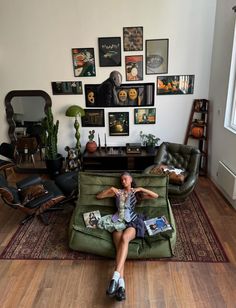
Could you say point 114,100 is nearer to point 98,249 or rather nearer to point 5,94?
point 5,94

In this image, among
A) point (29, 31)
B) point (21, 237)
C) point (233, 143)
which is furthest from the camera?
point (29, 31)

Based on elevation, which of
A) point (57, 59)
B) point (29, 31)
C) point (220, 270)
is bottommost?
point (220, 270)

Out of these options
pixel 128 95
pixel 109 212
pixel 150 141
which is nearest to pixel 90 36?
pixel 128 95

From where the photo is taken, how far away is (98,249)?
248cm

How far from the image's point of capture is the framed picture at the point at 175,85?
164 inches

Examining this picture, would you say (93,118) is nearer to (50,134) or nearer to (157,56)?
(50,134)

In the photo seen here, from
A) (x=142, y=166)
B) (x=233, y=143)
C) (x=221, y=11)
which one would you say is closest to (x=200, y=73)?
(x=221, y=11)

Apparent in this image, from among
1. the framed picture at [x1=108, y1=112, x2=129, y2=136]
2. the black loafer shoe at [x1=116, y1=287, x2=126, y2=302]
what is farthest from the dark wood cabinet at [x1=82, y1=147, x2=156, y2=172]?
the black loafer shoe at [x1=116, y1=287, x2=126, y2=302]

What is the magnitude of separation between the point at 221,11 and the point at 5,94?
158 inches

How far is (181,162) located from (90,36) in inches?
105

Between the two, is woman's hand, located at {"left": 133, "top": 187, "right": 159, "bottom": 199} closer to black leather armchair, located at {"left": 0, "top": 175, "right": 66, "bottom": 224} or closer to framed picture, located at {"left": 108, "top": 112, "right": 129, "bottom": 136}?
black leather armchair, located at {"left": 0, "top": 175, "right": 66, "bottom": 224}

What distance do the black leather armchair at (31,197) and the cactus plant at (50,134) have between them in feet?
3.49

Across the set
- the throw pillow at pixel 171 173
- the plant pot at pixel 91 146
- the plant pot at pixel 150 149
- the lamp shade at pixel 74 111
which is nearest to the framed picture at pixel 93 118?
the lamp shade at pixel 74 111

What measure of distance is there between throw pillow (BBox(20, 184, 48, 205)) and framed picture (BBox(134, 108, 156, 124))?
2.20 m
